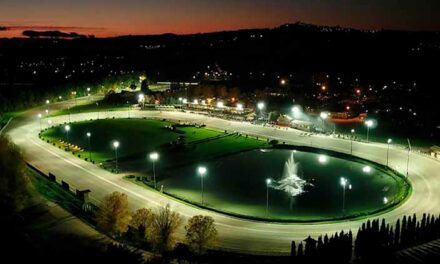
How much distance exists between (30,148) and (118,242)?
3016cm

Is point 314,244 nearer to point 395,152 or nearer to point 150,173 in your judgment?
point 150,173

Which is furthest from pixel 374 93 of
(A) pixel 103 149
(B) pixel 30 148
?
(B) pixel 30 148

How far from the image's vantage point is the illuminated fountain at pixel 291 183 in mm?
38316

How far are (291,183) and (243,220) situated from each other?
9.93 meters

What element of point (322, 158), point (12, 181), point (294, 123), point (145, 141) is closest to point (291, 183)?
point (322, 158)

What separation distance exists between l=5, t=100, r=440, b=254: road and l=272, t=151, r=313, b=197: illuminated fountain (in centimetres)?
784

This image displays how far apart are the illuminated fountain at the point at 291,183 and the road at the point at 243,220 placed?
7.84 meters

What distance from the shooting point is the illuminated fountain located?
38316mm

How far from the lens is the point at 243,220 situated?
31281mm

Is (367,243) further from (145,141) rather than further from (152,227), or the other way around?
(145,141)

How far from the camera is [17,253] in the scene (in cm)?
2291

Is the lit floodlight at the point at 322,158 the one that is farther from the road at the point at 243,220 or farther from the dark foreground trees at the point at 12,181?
the dark foreground trees at the point at 12,181

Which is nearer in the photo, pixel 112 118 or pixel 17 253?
pixel 17 253

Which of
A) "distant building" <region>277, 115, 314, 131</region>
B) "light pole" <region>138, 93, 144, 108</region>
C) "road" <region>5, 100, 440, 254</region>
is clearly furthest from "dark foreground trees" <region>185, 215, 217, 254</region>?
"light pole" <region>138, 93, 144, 108</region>
